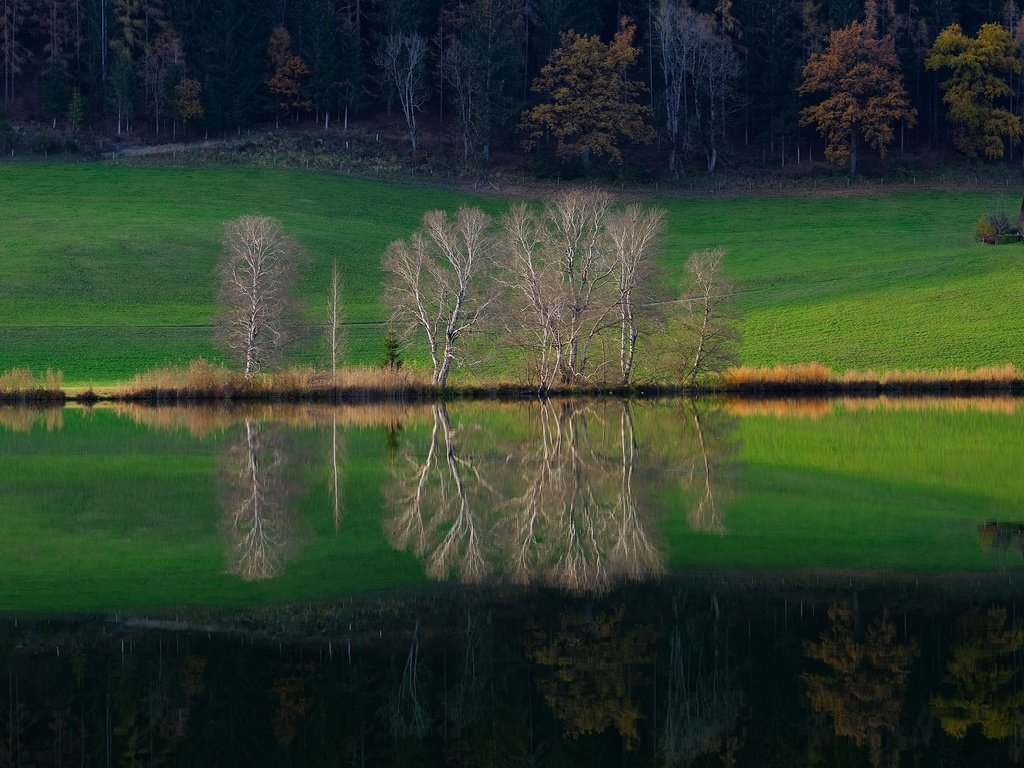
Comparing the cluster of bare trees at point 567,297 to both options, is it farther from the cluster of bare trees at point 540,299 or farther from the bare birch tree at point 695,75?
the bare birch tree at point 695,75

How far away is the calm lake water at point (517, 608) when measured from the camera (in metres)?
12.9

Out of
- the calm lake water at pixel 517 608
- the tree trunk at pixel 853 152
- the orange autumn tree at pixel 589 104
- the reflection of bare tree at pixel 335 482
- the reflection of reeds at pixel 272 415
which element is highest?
the orange autumn tree at pixel 589 104

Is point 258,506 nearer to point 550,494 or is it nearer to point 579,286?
point 550,494

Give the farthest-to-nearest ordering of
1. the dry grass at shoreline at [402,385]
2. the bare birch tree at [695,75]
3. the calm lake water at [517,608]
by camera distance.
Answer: the bare birch tree at [695,75] → the dry grass at shoreline at [402,385] → the calm lake water at [517,608]

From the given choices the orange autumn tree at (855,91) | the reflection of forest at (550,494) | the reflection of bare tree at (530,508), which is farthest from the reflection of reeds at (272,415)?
the orange autumn tree at (855,91)

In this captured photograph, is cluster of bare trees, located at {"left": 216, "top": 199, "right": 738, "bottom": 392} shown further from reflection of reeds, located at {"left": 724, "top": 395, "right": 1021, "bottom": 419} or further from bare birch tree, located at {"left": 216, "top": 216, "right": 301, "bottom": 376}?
reflection of reeds, located at {"left": 724, "top": 395, "right": 1021, "bottom": 419}

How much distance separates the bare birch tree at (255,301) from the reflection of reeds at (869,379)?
17.7 metres

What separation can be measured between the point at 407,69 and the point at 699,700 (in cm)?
10500

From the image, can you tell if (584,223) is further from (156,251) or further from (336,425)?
(156,251)

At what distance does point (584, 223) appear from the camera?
55.8 meters

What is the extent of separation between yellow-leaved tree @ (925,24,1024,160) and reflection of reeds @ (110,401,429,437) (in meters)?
69.0

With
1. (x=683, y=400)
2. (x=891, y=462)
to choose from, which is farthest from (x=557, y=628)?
(x=683, y=400)

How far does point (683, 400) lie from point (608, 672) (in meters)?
38.6

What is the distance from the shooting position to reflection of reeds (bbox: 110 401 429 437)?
4341 cm
